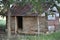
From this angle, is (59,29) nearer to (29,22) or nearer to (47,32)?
(47,32)

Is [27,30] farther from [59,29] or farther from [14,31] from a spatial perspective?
[59,29]

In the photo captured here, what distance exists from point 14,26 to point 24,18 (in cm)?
142

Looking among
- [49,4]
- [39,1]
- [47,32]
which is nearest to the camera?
[39,1]

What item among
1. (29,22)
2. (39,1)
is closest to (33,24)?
(29,22)

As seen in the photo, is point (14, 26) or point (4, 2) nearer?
point (4, 2)

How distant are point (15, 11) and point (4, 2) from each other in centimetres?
751

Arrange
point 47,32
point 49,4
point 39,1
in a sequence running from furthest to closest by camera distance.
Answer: point 47,32 → point 49,4 → point 39,1

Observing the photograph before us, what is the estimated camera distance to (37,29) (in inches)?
872

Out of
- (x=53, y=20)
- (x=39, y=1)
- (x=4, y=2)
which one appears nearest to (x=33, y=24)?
(x=53, y=20)

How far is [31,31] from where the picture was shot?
22.3m

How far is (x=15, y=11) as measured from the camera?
2300 centimetres

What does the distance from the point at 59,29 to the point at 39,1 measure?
38.3 feet

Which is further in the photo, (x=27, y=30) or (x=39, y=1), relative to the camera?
(x=27, y=30)

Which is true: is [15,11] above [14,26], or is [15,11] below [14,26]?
above
